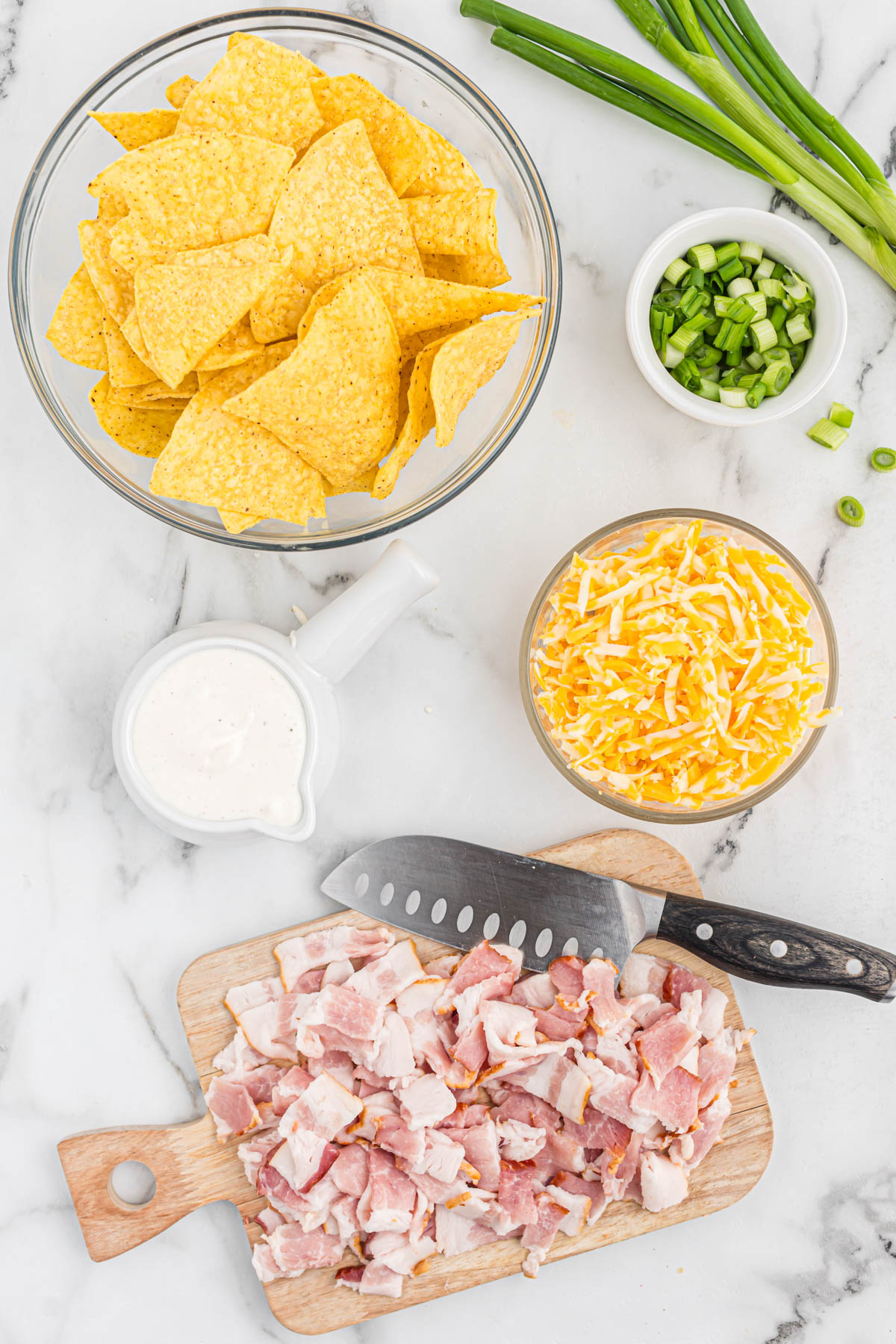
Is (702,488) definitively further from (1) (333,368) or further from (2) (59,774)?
(2) (59,774)

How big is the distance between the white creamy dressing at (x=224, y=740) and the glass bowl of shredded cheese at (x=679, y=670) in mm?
377

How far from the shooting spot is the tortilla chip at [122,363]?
1262mm

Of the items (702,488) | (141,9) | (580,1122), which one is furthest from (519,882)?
(141,9)

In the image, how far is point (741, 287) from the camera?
148 cm

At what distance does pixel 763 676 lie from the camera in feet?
4.35

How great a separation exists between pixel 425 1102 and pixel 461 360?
3.42 ft

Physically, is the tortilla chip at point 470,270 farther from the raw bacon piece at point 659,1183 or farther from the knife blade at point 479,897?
the raw bacon piece at point 659,1183

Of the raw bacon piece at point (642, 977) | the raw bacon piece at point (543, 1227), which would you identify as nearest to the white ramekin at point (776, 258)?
the raw bacon piece at point (642, 977)

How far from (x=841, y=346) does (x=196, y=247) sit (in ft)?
2.89

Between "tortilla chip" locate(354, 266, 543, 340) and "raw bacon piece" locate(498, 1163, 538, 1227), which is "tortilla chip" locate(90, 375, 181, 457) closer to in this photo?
"tortilla chip" locate(354, 266, 543, 340)

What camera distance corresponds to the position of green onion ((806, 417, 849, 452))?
61.6 inches

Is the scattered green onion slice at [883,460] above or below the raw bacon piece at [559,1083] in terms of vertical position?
above

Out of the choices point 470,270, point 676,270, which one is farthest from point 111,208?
point 676,270

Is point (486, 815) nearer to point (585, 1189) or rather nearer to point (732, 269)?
point (585, 1189)
